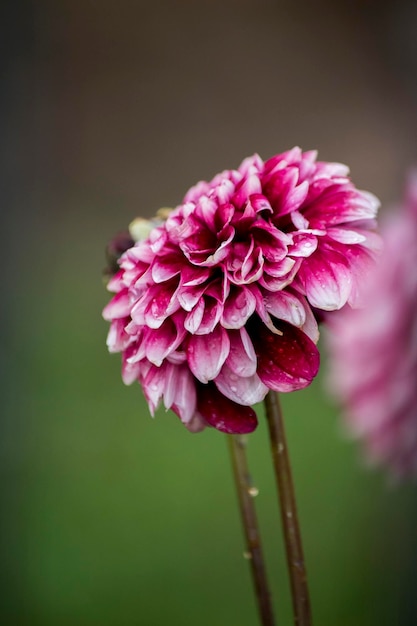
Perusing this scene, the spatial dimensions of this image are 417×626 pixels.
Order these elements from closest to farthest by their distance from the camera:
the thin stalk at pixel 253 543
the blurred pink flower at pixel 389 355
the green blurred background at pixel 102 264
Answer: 1. the blurred pink flower at pixel 389 355
2. the thin stalk at pixel 253 543
3. the green blurred background at pixel 102 264

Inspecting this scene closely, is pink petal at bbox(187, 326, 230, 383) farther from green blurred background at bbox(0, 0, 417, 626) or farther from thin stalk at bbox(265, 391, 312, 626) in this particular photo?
green blurred background at bbox(0, 0, 417, 626)

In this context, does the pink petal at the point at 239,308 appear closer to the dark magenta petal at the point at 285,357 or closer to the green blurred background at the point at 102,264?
the dark magenta petal at the point at 285,357

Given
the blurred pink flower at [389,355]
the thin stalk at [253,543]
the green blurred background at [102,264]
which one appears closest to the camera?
the blurred pink flower at [389,355]

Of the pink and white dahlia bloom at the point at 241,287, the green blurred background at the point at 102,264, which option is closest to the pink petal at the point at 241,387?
the pink and white dahlia bloom at the point at 241,287

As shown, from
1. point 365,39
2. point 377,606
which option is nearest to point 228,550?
point 377,606

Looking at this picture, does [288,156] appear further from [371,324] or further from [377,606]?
[377,606]

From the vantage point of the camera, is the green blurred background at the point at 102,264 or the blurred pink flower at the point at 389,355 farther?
the green blurred background at the point at 102,264

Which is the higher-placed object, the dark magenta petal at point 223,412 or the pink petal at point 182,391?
the pink petal at point 182,391
